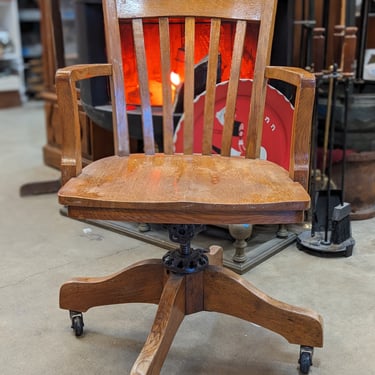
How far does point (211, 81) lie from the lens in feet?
4.80

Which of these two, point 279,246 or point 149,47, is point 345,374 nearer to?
point 279,246

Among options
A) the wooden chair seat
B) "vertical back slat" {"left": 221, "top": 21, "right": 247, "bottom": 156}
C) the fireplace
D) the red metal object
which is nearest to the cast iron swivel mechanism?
the wooden chair seat

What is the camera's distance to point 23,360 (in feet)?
4.22

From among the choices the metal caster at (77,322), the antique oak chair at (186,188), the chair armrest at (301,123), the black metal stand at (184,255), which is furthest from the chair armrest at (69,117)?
the chair armrest at (301,123)

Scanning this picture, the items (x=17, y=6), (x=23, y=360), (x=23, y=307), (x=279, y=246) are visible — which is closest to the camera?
(x=23, y=360)

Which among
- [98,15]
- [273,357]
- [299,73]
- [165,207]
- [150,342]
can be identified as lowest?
[273,357]

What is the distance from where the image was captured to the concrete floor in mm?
1274

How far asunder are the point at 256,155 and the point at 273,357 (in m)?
0.51

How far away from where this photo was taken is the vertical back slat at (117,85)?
56.2 inches

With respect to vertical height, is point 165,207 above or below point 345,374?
above

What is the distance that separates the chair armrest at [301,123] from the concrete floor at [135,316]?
0.45m

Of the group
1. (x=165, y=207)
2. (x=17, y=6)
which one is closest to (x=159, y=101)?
(x=165, y=207)

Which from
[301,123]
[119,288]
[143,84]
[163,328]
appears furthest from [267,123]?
[163,328]

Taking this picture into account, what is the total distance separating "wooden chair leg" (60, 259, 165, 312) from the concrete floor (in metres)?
0.09
